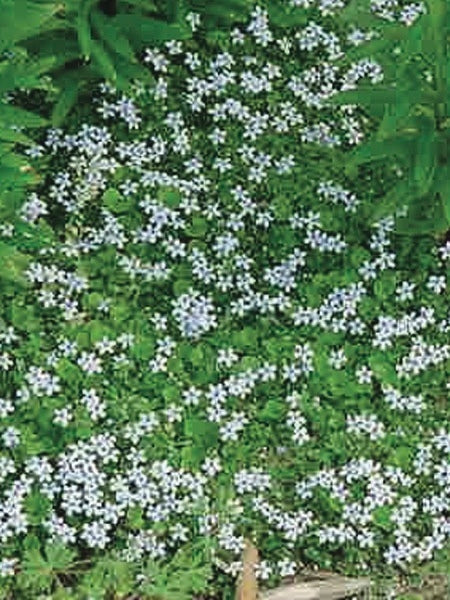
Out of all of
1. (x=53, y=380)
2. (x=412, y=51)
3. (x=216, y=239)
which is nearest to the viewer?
(x=412, y=51)

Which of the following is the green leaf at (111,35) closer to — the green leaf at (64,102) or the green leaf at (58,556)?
the green leaf at (64,102)

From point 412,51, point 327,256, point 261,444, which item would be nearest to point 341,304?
point 327,256

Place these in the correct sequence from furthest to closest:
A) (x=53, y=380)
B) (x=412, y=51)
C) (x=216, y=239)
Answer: (x=216, y=239), (x=53, y=380), (x=412, y=51)

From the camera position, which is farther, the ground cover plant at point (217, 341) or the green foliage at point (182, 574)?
the ground cover plant at point (217, 341)

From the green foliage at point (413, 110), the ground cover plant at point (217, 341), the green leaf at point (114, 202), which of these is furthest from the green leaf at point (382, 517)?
the green leaf at point (114, 202)

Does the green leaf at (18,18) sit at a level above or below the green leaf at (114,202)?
above

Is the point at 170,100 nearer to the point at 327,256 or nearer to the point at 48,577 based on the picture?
the point at 327,256
